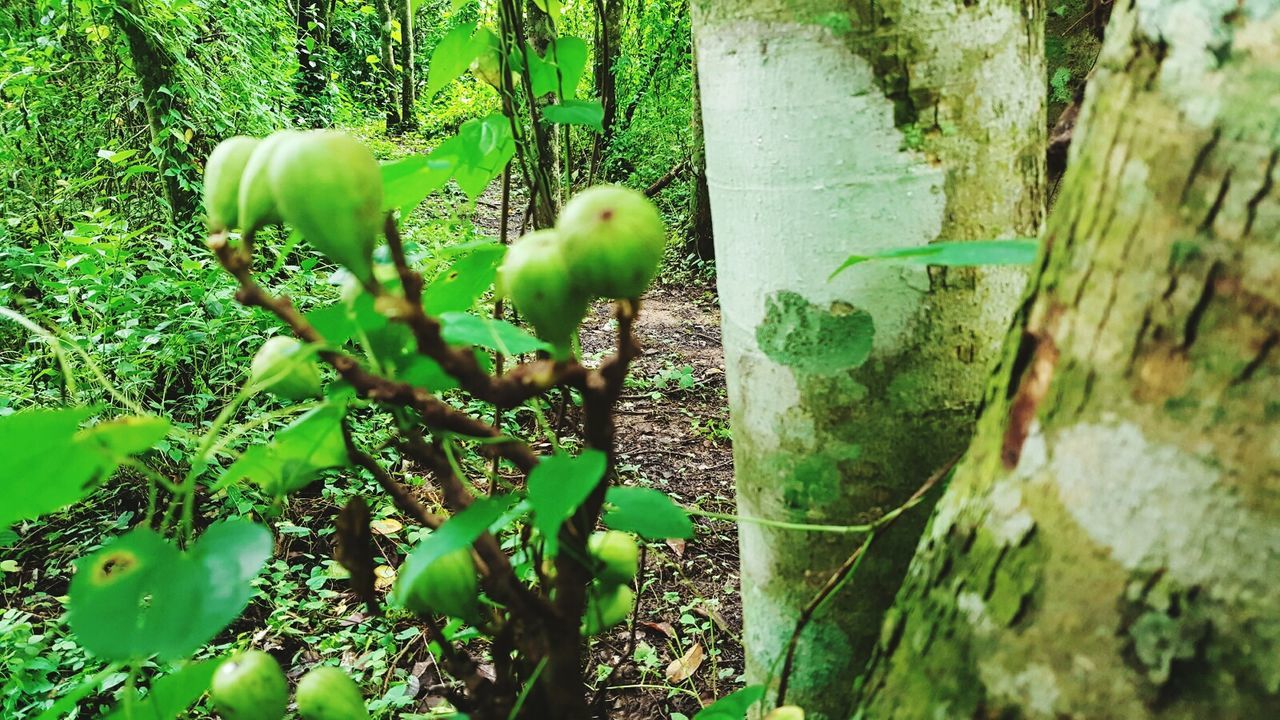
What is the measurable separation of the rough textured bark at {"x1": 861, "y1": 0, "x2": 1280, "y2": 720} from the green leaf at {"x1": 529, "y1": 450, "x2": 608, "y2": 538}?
25 centimetres

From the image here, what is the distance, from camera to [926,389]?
2.35 ft

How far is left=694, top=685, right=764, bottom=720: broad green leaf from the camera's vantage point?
2.22 ft

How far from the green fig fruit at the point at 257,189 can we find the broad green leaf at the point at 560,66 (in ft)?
2.25

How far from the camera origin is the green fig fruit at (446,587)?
20.7 inches

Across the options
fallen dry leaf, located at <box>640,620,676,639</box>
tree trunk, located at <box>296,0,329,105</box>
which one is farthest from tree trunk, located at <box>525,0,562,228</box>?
tree trunk, located at <box>296,0,329,105</box>

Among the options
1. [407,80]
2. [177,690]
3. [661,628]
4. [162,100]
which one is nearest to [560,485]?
[177,690]

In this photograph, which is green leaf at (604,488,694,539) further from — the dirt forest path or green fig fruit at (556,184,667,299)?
the dirt forest path

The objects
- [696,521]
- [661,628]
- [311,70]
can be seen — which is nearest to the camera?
[661,628]

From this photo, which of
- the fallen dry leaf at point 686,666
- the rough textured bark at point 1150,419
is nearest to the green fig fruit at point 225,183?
the rough textured bark at point 1150,419

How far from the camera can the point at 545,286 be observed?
0.45 metres

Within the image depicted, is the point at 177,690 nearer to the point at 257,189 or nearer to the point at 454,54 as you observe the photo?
the point at 257,189

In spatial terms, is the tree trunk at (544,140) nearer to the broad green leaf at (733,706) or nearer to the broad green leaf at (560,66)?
the broad green leaf at (560,66)

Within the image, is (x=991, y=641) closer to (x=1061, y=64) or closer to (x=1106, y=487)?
(x=1106, y=487)

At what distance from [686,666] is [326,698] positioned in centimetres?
133
